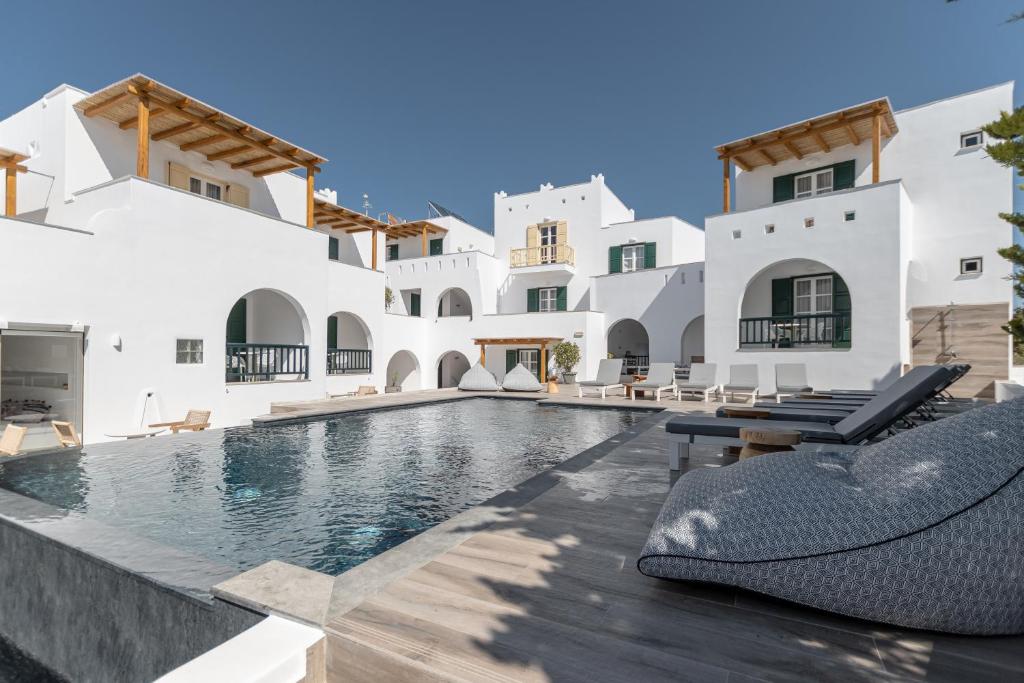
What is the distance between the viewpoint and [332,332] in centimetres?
1677

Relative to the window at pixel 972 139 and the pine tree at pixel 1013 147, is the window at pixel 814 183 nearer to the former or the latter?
the window at pixel 972 139

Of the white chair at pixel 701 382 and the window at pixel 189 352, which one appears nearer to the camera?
the window at pixel 189 352

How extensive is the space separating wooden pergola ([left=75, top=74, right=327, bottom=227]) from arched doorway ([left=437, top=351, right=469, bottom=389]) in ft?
37.9

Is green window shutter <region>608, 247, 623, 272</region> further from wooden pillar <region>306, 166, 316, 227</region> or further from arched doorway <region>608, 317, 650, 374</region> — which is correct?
wooden pillar <region>306, 166, 316, 227</region>

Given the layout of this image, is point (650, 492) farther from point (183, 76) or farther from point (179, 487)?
point (183, 76)

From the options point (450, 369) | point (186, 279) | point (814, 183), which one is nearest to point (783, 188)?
point (814, 183)

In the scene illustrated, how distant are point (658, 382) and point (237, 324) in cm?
1189

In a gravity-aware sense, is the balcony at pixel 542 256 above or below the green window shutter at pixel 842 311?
above

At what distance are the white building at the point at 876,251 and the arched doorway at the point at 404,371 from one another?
37.9 feet

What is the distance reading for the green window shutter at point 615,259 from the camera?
19.6 metres

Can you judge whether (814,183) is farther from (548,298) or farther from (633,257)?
(548,298)

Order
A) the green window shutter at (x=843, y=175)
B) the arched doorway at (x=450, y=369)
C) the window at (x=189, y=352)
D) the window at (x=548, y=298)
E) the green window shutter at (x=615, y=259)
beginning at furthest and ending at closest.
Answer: the arched doorway at (x=450, y=369)
the window at (x=548, y=298)
the green window shutter at (x=615, y=259)
the green window shutter at (x=843, y=175)
the window at (x=189, y=352)

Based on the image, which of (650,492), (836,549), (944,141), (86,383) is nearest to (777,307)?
(944,141)

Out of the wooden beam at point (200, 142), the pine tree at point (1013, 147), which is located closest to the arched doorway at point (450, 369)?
the wooden beam at point (200, 142)
